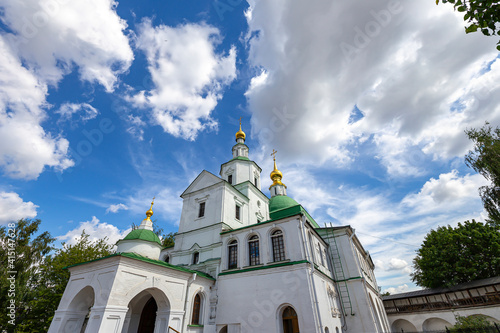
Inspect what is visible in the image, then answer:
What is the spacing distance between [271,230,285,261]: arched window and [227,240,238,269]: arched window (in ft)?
9.19

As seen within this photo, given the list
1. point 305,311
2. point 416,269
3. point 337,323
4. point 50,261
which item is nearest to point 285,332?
point 305,311

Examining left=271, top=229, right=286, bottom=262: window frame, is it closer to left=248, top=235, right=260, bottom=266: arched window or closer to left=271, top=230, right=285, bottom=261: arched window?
left=271, top=230, right=285, bottom=261: arched window

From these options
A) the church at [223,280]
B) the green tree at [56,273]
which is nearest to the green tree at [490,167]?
the church at [223,280]

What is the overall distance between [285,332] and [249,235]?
5713 mm

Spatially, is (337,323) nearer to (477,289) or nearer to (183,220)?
(183,220)

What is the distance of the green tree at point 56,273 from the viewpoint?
741 inches

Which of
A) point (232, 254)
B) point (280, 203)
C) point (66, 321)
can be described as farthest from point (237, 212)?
point (66, 321)

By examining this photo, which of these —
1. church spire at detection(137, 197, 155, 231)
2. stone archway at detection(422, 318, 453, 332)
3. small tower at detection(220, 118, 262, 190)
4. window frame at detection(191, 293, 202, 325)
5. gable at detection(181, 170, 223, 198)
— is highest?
small tower at detection(220, 118, 262, 190)

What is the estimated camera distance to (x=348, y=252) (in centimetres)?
1889

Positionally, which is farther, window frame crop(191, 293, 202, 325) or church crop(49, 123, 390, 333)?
window frame crop(191, 293, 202, 325)

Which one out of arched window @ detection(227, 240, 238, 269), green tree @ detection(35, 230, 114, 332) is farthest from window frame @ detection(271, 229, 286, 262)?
green tree @ detection(35, 230, 114, 332)

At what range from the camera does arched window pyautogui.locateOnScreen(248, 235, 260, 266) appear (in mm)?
14544

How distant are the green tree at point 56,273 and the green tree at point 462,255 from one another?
37.7 metres

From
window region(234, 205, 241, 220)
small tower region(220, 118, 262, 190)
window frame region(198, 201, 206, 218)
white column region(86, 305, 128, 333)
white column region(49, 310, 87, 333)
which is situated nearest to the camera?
white column region(86, 305, 128, 333)
